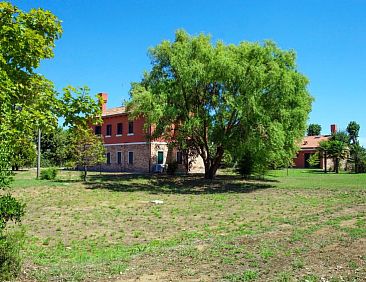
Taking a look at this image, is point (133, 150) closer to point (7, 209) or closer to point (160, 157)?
point (160, 157)

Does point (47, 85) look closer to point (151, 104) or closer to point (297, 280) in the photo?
point (297, 280)

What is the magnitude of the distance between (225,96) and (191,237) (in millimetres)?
16234

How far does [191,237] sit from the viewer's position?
37.3 ft

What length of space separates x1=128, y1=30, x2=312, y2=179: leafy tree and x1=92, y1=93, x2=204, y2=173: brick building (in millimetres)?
11280

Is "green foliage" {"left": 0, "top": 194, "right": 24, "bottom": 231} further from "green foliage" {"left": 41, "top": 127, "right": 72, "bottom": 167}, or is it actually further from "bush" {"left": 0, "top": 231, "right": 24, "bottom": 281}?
"green foliage" {"left": 41, "top": 127, "right": 72, "bottom": 167}

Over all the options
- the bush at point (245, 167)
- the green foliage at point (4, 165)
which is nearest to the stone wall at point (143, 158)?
the bush at point (245, 167)

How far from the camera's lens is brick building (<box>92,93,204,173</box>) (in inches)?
1622

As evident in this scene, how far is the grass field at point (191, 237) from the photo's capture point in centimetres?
738

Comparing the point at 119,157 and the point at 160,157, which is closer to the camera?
the point at 160,157

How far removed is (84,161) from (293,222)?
19168 mm

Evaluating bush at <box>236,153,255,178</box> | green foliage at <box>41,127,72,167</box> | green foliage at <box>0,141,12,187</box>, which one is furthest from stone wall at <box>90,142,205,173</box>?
green foliage at <box>0,141,12,187</box>

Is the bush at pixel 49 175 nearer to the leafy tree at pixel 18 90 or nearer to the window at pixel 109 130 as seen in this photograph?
the window at pixel 109 130

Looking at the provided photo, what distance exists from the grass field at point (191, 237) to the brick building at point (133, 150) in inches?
718

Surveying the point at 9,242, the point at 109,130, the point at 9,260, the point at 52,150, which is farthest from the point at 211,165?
the point at 52,150
